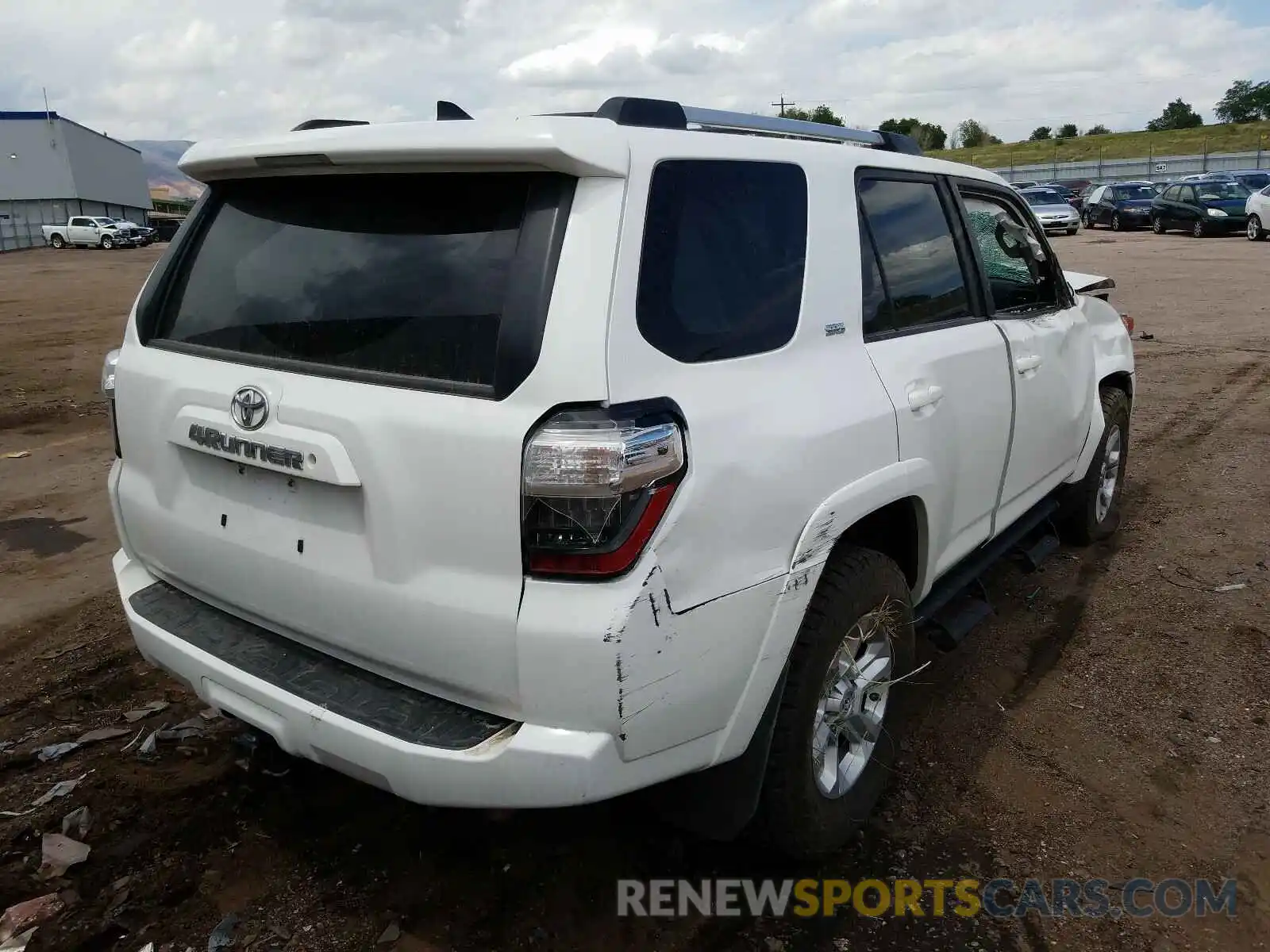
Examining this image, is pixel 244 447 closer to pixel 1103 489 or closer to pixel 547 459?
pixel 547 459

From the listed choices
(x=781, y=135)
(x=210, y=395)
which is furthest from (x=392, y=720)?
(x=781, y=135)

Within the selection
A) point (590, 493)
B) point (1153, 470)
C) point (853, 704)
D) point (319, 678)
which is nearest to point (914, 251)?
point (853, 704)

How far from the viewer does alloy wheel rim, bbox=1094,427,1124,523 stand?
5.12m

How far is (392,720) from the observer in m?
2.16

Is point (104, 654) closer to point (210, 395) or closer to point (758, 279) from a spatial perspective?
point (210, 395)

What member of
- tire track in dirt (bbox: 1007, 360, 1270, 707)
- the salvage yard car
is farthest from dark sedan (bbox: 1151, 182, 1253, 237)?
tire track in dirt (bbox: 1007, 360, 1270, 707)

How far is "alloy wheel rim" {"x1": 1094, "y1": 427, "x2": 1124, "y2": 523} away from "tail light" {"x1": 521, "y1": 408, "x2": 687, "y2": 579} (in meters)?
3.88

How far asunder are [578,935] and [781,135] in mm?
2289

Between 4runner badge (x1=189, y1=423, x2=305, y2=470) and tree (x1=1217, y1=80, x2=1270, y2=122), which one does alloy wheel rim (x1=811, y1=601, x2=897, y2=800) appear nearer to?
4runner badge (x1=189, y1=423, x2=305, y2=470)

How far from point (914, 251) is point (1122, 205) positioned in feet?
106

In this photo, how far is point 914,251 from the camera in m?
3.19

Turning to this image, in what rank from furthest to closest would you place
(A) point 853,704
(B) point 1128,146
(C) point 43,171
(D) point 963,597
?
(B) point 1128,146, (C) point 43,171, (D) point 963,597, (A) point 853,704

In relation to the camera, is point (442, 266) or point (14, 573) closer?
point (442, 266)

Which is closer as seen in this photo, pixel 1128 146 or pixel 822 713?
pixel 822 713
